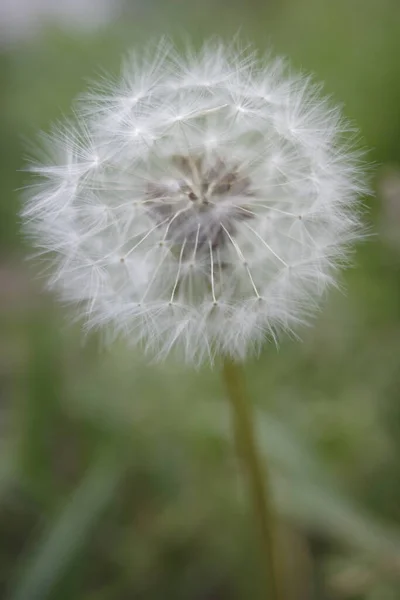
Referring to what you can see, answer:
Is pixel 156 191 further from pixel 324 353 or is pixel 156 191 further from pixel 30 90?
pixel 30 90

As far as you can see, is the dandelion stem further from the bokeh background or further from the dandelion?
the bokeh background

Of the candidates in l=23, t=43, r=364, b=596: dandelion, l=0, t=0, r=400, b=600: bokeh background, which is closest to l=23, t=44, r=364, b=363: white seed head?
l=23, t=43, r=364, b=596: dandelion

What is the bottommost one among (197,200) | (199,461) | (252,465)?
(252,465)

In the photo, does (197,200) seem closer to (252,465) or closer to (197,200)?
(197,200)

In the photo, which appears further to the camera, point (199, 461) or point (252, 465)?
point (199, 461)

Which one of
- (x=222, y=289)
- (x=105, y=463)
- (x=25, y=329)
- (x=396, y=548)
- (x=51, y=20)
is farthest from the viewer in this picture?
(x=51, y=20)

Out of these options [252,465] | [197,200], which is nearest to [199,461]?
[252,465]

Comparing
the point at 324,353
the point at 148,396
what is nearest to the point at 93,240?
the point at 148,396

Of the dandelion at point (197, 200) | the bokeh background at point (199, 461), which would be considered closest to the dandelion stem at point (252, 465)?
the dandelion at point (197, 200)
